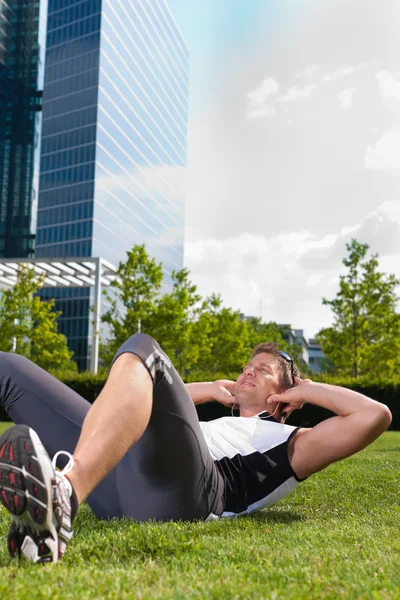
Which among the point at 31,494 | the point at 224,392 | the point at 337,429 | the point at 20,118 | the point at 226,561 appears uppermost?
the point at 20,118

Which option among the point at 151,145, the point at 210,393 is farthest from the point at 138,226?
the point at 210,393

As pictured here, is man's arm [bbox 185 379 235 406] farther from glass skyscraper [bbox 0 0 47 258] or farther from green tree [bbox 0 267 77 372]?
glass skyscraper [bbox 0 0 47 258]

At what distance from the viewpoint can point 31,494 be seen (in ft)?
5.98

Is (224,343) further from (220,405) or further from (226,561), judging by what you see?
(226,561)

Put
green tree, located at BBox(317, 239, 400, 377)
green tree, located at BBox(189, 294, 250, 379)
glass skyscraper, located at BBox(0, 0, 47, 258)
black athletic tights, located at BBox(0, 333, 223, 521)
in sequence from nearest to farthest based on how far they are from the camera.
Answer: black athletic tights, located at BBox(0, 333, 223, 521) < green tree, located at BBox(317, 239, 400, 377) < green tree, located at BBox(189, 294, 250, 379) < glass skyscraper, located at BBox(0, 0, 47, 258)

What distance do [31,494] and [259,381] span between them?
5.26 ft

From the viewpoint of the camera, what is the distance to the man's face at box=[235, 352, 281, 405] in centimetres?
320

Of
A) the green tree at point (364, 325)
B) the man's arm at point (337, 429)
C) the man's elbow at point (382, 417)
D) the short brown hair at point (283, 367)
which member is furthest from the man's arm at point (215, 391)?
the green tree at point (364, 325)

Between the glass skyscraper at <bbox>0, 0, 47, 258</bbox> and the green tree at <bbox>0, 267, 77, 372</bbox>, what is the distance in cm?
4069

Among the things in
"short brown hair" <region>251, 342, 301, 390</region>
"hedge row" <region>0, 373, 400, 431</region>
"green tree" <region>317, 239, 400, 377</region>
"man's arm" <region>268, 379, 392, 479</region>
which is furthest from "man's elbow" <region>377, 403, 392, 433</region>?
"green tree" <region>317, 239, 400, 377</region>

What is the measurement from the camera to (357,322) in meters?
23.6

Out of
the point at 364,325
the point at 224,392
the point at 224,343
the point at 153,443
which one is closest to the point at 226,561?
the point at 153,443

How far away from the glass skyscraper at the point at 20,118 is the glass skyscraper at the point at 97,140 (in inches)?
53.7

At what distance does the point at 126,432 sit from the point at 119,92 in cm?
7093
